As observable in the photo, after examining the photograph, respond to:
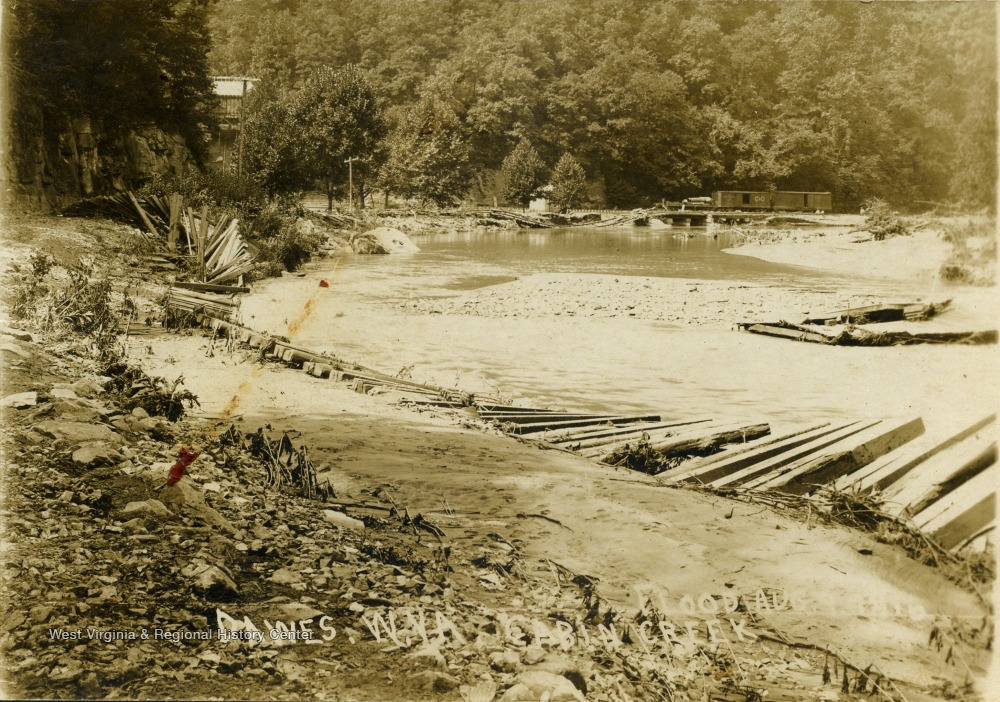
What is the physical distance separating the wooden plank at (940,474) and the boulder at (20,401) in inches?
127

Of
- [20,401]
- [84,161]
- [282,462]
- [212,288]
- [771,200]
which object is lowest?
[282,462]

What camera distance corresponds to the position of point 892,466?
9.75 feet

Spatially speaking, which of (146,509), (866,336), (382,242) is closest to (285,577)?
(146,509)

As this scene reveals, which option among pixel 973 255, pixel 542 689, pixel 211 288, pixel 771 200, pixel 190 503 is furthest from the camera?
pixel 771 200

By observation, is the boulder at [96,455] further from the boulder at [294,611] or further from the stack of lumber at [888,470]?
the stack of lumber at [888,470]

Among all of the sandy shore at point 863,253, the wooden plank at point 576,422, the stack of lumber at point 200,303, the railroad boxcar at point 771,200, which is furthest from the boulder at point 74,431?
the sandy shore at point 863,253

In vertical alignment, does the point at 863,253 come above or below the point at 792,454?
above

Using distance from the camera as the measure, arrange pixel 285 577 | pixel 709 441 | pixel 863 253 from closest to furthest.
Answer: pixel 285 577
pixel 709 441
pixel 863 253

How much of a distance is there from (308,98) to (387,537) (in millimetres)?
2018

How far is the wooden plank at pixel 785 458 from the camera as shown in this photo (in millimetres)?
2947

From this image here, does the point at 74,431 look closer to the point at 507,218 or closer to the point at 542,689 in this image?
the point at 542,689

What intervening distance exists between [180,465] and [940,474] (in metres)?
2.86

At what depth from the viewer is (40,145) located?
348 cm

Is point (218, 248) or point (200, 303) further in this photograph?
point (218, 248)
